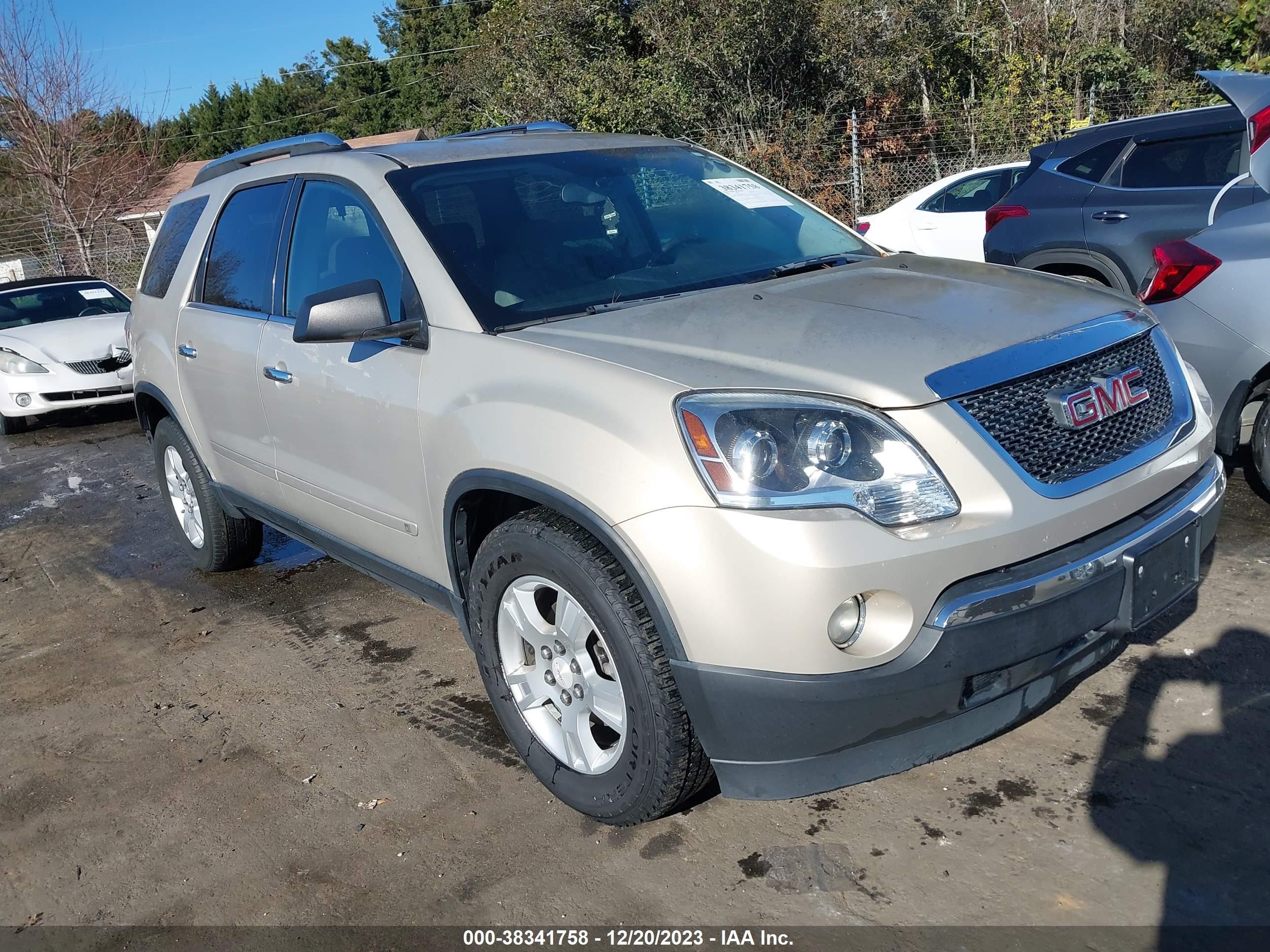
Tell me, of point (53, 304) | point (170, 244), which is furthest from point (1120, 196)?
point (53, 304)

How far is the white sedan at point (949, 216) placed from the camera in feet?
32.5

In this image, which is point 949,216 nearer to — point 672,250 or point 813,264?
point 813,264

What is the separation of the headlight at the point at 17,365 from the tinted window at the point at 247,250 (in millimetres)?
6325

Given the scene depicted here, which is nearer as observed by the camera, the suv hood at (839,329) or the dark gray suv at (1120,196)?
the suv hood at (839,329)

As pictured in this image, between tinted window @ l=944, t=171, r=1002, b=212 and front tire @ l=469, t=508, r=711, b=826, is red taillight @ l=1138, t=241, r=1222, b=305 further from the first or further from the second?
tinted window @ l=944, t=171, r=1002, b=212

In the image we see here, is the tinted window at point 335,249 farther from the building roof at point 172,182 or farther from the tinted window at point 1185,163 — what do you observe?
the building roof at point 172,182

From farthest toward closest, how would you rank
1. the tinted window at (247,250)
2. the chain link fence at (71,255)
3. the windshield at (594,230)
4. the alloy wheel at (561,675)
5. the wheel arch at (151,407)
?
the chain link fence at (71,255)
the wheel arch at (151,407)
the tinted window at (247,250)
the windshield at (594,230)
the alloy wheel at (561,675)

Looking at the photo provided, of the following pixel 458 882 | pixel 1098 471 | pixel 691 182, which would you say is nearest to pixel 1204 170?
pixel 691 182

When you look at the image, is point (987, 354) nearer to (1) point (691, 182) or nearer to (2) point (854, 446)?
(2) point (854, 446)

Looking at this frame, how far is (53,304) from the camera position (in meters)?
10.9

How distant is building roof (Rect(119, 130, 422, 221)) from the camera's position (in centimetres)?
2936

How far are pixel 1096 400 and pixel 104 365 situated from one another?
9519 millimetres

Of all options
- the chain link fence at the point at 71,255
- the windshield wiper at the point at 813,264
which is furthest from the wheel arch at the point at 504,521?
the chain link fence at the point at 71,255

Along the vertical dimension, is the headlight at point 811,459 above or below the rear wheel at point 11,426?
above
